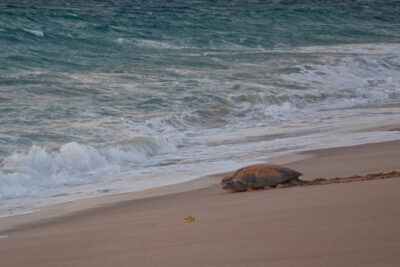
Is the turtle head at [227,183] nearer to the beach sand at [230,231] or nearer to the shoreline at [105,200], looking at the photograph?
the beach sand at [230,231]

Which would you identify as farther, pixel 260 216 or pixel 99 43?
pixel 99 43

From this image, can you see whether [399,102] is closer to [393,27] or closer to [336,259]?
[336,259]

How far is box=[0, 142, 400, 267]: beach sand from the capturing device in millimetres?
3385

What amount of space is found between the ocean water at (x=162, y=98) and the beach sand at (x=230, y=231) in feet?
4.51

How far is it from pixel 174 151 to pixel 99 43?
1428 centimetres

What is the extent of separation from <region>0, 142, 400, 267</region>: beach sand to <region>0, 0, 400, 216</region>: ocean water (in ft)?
4.51

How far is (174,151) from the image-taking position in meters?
9.39

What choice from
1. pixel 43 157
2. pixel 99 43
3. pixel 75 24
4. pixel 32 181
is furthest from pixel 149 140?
pixel 75 24

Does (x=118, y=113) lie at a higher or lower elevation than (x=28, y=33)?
lower

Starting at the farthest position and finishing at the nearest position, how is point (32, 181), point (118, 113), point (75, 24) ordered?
1. point (75, 24)
2. point (118, 113)
3. point (32, 181)

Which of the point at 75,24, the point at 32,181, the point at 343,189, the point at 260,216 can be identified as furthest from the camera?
the point at 75,24

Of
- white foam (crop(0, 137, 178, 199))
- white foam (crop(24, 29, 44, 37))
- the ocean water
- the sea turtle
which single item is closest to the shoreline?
the ocean water

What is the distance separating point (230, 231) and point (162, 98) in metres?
9.46

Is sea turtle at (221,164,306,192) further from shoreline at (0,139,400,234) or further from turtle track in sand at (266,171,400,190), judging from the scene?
shoreline at (0,139,400,234)
